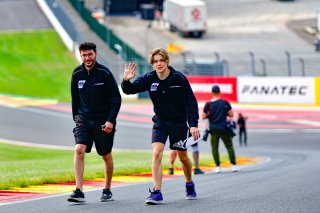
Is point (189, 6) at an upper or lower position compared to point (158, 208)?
upper

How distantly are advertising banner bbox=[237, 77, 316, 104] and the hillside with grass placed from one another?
34.8ft

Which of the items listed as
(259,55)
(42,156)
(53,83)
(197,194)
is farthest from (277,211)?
(259,55)

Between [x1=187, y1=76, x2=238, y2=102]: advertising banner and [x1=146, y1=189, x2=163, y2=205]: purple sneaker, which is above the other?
[x1=187, y1=76, x2=238, y2=102]: advertising banner

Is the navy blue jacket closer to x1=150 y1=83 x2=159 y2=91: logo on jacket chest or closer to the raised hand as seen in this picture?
x1=150 y1=83 x2=159 y2=91: logo on jacket chest

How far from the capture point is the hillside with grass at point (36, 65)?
5578 centimetres

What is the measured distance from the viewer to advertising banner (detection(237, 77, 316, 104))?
44.0 m

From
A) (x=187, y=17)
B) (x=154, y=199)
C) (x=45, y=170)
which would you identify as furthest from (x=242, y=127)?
(x=187, y=17)

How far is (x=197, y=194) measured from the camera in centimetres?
1317

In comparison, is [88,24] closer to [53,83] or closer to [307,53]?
[53,83]

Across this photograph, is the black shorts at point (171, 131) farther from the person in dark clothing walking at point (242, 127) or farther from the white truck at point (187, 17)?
the white truck at point (187, 17)

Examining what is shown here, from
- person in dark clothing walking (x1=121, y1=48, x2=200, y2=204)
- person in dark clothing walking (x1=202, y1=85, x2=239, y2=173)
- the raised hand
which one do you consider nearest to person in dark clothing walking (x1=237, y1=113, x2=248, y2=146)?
person in dark clothing walking (x1=202, y1=85, x2=239, y2=173)

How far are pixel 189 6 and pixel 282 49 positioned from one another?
9.32 metres

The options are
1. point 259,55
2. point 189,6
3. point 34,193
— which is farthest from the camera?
point 189,6

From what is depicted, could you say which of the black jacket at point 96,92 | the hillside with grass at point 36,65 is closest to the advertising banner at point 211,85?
the hillside with grass at point 36,65
